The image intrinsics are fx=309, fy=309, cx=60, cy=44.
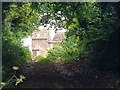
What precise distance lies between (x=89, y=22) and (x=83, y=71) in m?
0.70

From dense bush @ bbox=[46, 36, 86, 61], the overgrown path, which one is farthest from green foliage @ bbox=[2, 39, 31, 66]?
dense bush @ bbox=[46, 36, 86, 61]

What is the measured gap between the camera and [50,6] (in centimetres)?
436

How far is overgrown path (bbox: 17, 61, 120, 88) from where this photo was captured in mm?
3889

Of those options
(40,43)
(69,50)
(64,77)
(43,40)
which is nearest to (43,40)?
(43,40)

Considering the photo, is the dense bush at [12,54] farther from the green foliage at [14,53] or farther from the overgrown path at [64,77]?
the overgrown path at [64,77]

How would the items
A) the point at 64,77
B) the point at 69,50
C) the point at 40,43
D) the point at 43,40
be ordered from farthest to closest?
the point at 43,40 → the point at 69,50 → the point at 40,43 → the point at 64,77

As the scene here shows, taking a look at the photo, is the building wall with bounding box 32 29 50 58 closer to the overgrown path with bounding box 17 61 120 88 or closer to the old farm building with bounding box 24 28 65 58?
the old farm building with bounding box 24 28 65 58

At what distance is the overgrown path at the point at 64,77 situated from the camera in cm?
389

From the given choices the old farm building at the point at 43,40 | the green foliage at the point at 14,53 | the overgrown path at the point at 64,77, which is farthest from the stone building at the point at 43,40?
the overgrown path at the point at 64,77

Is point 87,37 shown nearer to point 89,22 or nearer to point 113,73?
point 89,22

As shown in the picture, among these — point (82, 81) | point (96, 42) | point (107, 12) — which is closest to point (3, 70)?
point (82, 81)

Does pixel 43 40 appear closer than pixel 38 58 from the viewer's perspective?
No

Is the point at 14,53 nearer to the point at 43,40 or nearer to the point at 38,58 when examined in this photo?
the point at 38,58

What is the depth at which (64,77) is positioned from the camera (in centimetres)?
410
